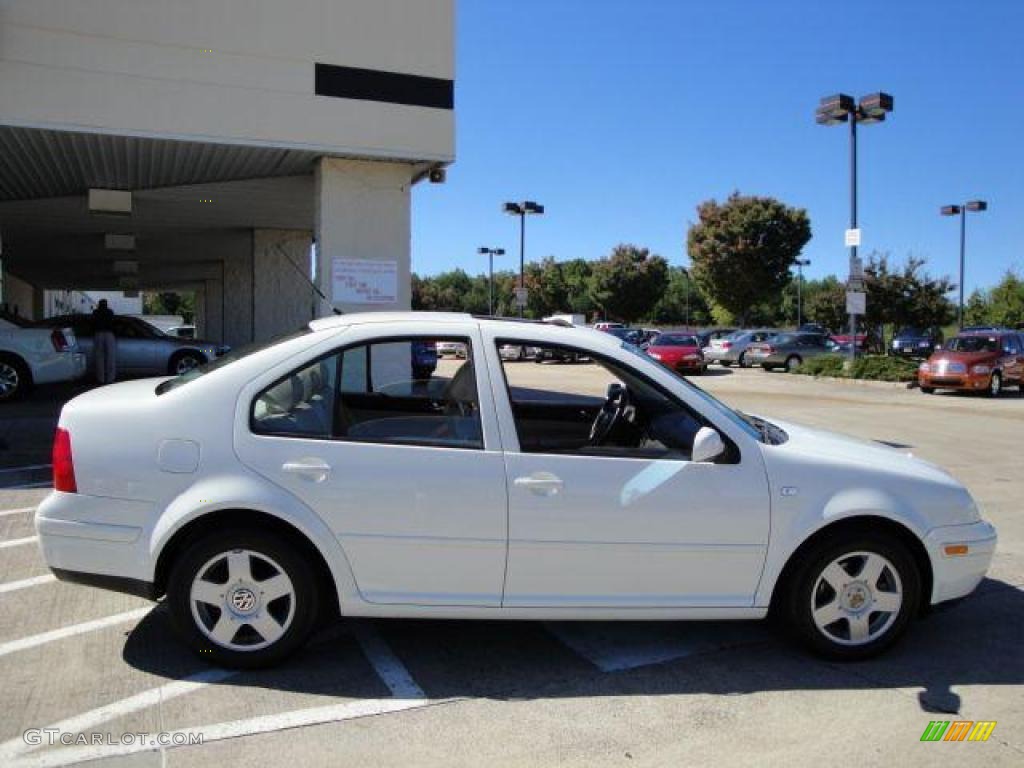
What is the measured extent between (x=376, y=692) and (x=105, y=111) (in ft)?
29.7

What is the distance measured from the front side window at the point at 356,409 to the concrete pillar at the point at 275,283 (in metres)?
16.3

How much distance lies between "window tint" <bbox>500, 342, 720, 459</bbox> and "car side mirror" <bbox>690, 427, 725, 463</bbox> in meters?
0.12

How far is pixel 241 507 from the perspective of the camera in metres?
3.70

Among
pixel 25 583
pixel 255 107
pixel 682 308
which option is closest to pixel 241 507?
pixel 25 583

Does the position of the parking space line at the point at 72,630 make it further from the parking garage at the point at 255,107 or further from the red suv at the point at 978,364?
the red suv at the point at 978,364

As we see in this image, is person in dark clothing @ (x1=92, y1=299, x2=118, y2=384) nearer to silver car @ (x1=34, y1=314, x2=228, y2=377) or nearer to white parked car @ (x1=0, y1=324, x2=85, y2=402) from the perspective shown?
silver car @ (x1=34, y1=314, x2=228, y2=377)

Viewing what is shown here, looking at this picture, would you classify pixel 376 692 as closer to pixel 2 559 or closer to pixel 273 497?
pixel 273 497

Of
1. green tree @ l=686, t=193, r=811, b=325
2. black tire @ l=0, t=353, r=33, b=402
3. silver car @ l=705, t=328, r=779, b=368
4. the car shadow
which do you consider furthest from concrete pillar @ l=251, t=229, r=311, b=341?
green tree @ l=686, t=193, r=811, b=325

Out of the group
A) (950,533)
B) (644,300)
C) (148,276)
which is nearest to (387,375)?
(950,533)

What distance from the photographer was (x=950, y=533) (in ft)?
13.6

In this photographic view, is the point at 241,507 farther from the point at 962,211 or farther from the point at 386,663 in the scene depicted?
the point at 962,211

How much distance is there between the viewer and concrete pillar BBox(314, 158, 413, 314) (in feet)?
38.8

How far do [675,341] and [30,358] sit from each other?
21.1 m

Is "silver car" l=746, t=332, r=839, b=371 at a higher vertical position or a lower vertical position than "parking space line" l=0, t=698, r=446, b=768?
higher
